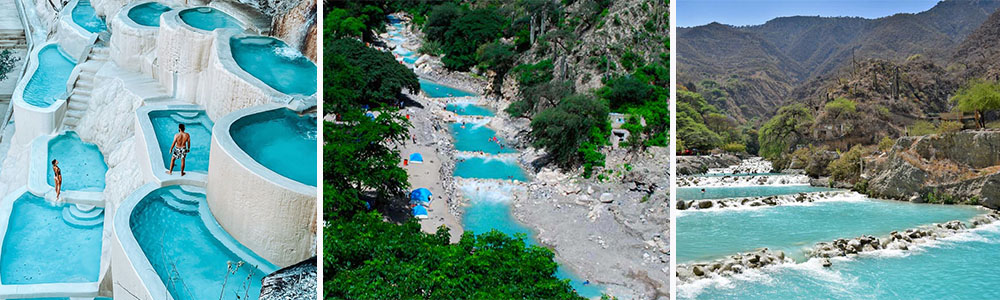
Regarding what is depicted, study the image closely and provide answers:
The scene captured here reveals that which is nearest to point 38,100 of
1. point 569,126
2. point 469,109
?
point 469,109

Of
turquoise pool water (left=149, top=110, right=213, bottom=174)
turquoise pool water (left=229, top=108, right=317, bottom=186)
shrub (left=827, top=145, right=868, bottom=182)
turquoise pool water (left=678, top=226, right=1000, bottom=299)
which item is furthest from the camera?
shrub (left=827, top=145, right=868, bottom=182)

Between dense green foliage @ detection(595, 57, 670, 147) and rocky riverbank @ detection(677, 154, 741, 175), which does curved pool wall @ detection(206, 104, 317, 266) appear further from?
rocky riverbank @ detection(677, 154, 741, 175)

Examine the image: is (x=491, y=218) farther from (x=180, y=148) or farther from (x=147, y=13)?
(x=147, y=13)

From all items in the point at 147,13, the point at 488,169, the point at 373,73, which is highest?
the point at 147,13

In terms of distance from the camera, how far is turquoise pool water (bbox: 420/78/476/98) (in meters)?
4.80

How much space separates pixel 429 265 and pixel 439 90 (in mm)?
1532

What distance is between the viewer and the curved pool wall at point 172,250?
3.08m

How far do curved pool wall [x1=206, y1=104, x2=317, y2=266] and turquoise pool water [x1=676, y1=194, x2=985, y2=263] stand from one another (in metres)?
4.11

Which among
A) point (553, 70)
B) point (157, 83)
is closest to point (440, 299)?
point (553, 70)

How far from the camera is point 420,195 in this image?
430 cm

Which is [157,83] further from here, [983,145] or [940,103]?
[940,103]

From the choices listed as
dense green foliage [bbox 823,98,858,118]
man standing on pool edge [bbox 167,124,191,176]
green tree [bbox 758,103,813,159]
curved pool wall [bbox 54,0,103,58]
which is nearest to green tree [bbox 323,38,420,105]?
man standing on pool edge [bbox 167,124,191,176]

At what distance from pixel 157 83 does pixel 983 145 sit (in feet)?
42.8

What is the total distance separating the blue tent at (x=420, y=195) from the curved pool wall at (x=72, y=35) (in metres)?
7.17
